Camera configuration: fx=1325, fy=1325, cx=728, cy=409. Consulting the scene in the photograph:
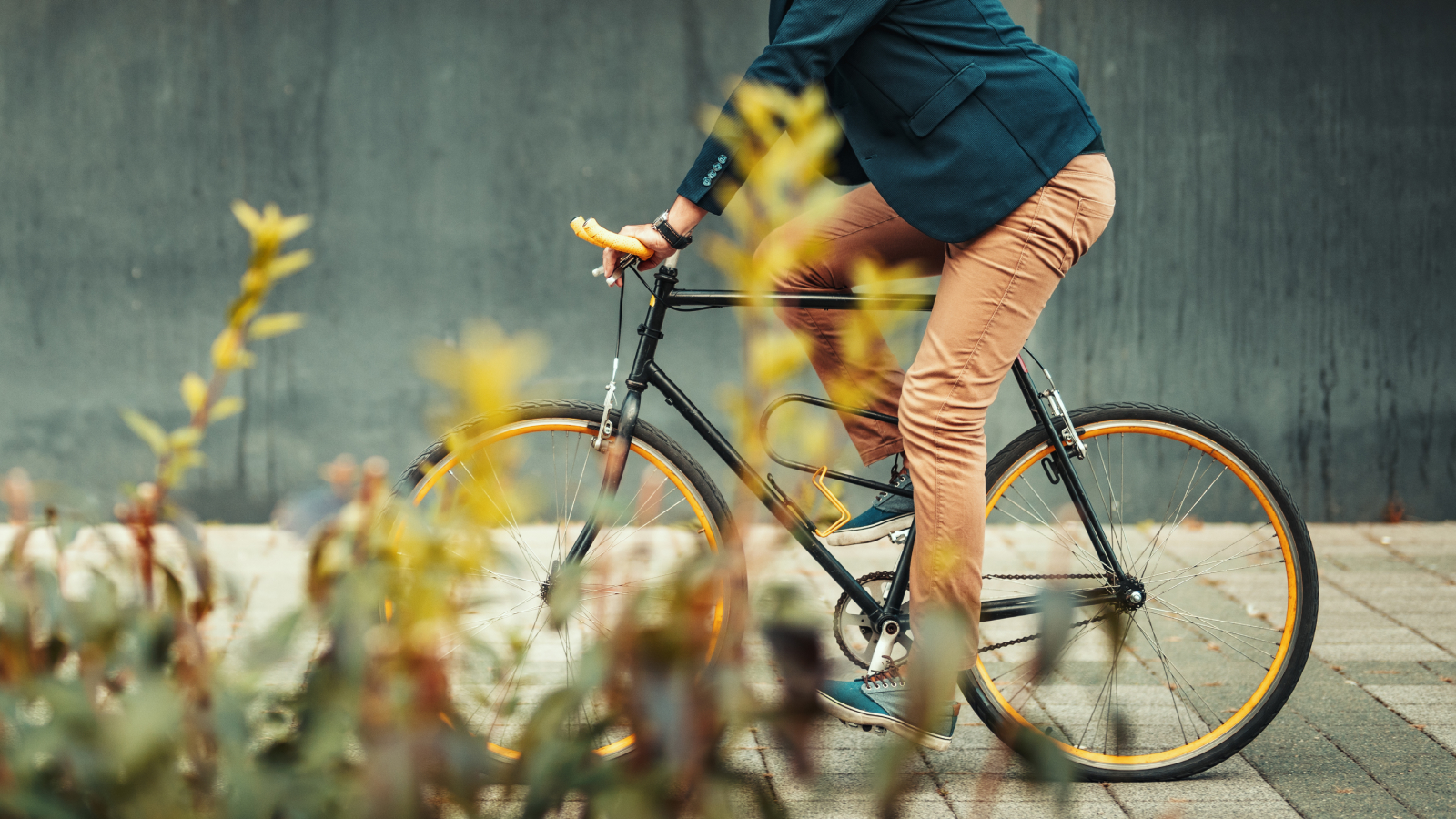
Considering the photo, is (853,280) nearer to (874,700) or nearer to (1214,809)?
(874,700)

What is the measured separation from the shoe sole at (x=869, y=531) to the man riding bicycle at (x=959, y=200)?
0.60 ft

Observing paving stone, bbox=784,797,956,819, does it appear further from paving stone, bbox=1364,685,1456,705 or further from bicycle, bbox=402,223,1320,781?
paving stone, bbox=1364,685,1456,705

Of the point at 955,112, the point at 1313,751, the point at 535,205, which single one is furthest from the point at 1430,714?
the point at 535,205

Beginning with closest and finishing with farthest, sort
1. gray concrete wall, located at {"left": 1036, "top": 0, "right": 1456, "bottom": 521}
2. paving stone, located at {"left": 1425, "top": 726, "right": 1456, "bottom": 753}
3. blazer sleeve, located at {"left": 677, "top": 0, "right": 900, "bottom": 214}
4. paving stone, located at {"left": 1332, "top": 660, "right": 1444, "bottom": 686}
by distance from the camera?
blazer sleeve, located at {"left": 677, "top": 0, "right": 900, "bottom": 214}, paving stone, located at {"left": 1425, "top": 726, "right": 1456, "bottom": 753}, paving stone, located at {"left": 1332, "top": 660, "right": 1444, "bottom": 686}, gray concrete wall, located at {"left": 1036, "top": 0, "right": 1456, "bottom": 521}

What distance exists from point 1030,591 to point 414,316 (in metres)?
2.80

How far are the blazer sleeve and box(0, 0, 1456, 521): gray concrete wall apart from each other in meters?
2.53

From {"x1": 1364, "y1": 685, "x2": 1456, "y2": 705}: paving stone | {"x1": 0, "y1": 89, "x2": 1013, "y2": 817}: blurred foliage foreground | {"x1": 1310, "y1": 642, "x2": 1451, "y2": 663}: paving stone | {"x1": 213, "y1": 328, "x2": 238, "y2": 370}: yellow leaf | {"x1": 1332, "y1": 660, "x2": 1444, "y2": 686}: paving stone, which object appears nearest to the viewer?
{"x1": 0, "y1": 89, "x2": 1013, "y2": 817}: blurred foliage foreground

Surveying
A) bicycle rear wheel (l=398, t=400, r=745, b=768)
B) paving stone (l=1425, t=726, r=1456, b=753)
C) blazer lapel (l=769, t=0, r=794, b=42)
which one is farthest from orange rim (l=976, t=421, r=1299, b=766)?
blazer lapel (l=769, t=0, r=794, b=42)

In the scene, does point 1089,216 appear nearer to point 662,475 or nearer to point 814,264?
point 814,264

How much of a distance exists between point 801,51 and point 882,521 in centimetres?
104

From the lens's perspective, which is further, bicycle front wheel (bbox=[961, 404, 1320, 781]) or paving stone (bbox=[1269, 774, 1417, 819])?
bicycle front wheel (bbox=[961, 404, 1320, 781])

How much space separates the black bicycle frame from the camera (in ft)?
8.73

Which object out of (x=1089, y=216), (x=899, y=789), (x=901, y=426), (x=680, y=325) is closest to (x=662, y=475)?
(x=901, y=426)

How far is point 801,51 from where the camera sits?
234 cm
